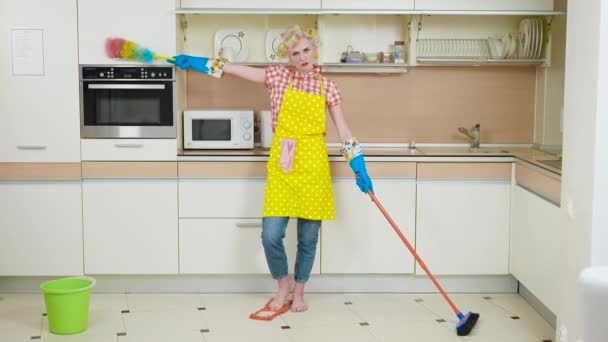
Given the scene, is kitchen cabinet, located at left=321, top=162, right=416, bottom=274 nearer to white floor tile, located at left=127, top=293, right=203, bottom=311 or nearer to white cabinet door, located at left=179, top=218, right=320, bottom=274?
white cabinet door, located at left=179, top=218, right=320, bottom=274

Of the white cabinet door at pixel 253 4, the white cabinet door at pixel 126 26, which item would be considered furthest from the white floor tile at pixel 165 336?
the white cabinet door at pixel 253 4

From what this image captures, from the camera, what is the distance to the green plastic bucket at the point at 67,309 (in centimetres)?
380

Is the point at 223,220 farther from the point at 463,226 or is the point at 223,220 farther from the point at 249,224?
the point at 463,226

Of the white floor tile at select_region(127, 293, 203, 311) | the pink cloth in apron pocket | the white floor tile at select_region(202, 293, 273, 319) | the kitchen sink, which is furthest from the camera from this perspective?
the white floor tile at select_region(127, 293, 203, 311)

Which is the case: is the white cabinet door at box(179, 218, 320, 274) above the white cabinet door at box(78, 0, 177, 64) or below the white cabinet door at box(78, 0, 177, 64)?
below

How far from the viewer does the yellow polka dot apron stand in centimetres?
410

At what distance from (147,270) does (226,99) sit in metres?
1.09

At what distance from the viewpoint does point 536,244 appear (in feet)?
13.4

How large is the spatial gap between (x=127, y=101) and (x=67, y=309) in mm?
1182

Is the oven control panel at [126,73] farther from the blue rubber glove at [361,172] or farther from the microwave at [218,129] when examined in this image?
the blue rubber glove at [361,172]

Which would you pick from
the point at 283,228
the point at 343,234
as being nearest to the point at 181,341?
the point at 283,228

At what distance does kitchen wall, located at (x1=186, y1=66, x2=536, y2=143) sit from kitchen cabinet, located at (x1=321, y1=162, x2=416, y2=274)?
543 millimetres

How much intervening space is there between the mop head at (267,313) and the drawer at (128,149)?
3.02 ft

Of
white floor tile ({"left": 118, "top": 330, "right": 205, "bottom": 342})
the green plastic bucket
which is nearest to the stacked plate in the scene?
white floor tile ({"left": 118, "top": 330, "right": 205, "bottom": 342})
